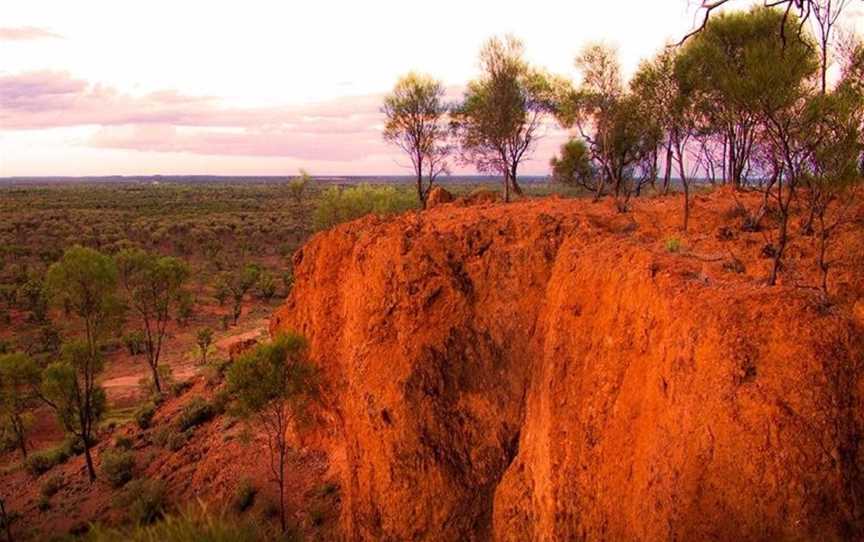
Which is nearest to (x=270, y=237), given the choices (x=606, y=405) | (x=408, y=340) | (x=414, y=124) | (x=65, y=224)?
(x=65, y=224)

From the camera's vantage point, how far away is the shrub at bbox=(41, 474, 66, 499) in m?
22.5

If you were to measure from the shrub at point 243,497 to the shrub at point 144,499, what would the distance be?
7.45 ft

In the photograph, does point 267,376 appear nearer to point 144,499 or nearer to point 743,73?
point 144,499

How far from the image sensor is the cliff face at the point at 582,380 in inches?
293

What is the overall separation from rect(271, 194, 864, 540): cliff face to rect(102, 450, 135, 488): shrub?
8961mm

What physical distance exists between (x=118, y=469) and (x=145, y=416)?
427 centimetres

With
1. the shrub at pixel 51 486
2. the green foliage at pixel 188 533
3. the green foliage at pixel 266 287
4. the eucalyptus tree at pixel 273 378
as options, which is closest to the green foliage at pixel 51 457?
the shrub at pixel 51 486

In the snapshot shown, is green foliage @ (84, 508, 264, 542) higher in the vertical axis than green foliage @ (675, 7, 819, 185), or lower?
lower

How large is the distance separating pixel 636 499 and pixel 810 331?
→ 132 inches

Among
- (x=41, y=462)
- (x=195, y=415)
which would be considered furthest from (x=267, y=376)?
(x=41, y=462)

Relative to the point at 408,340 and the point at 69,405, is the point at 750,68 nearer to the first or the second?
the point at 408,340

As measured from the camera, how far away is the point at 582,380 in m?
10.7

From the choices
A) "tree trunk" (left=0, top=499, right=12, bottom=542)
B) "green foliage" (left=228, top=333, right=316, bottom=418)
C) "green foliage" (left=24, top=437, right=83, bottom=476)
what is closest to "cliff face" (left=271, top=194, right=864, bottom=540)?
"green foliage" (left=228, top=333, right=316, bottom=418)

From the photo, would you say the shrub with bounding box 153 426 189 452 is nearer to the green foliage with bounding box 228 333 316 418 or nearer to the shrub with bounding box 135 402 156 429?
the shrub with bounding box 135 402 156 429
